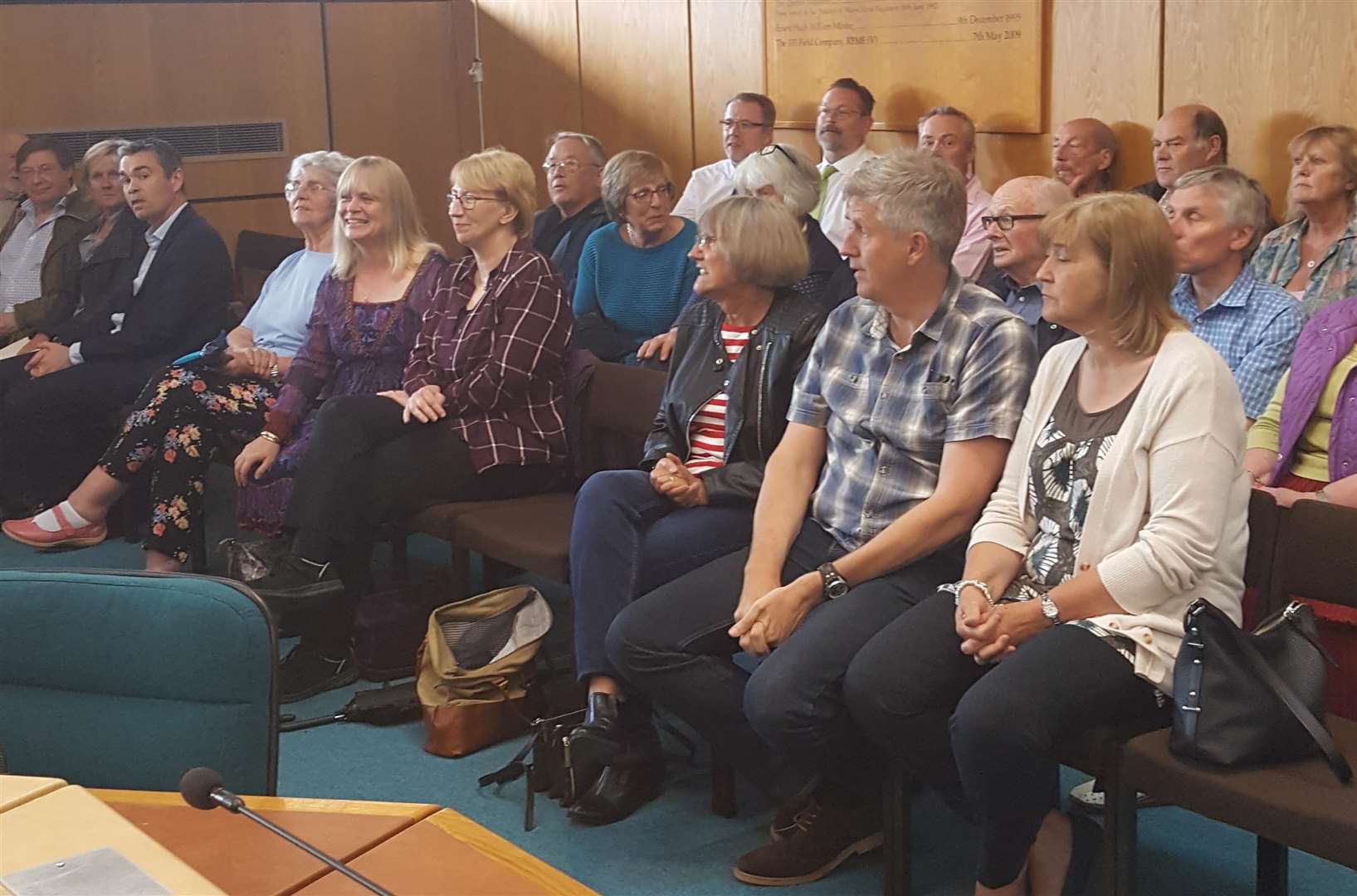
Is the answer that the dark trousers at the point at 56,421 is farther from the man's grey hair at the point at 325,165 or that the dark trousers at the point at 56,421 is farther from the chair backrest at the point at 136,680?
the chair backrest at the point at 136,680

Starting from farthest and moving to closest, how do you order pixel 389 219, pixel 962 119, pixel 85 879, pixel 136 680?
pixel 962 119, pixel 389 219, pixel 136 680, pixel 85 879

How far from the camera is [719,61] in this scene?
6.69 metres

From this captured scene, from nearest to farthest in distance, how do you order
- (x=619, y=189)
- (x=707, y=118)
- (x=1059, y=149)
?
(x=619, y=189)
(x=1059, y=149)
(x=707, y=118)

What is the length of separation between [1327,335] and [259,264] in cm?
439

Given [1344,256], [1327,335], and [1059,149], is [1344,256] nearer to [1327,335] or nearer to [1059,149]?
[1327,335]

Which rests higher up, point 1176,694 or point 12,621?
point 12,621

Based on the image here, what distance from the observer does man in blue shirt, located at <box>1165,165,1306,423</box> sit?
3289 mm

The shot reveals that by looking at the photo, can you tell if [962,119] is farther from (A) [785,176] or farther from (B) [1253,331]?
(B) [1253,331]

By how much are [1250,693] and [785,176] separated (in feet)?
8.47

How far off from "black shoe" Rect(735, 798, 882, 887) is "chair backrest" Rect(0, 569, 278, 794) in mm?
1165

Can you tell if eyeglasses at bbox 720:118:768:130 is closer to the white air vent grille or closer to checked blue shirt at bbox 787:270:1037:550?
the white air vent grille

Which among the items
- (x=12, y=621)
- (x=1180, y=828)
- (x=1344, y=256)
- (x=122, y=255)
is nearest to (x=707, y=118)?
(x=122, y=255)

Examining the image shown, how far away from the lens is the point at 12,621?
170 centimetres

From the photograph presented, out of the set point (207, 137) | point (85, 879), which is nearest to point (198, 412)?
point (85, 879)
